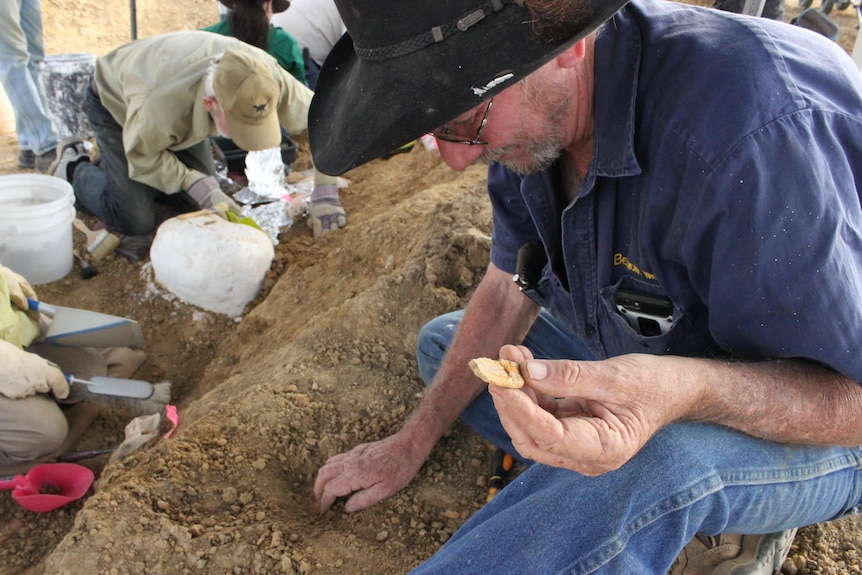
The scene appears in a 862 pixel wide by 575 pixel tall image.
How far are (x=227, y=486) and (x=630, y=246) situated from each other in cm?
128

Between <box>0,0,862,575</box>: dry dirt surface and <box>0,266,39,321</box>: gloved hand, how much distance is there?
1.68ft

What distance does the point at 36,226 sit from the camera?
3.48m

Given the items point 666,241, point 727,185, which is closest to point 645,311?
point 666,241

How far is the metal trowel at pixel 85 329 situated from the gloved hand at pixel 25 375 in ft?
1.04

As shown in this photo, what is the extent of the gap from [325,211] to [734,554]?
2.95 metres

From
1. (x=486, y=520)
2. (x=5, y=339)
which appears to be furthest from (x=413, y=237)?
(x=486, y=520)

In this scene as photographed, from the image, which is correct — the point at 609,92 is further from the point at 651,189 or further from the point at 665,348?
the point at 665,348

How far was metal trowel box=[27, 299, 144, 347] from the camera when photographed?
299 cm

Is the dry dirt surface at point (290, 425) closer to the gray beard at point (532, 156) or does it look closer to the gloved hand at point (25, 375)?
the gloved hand at point (25, 375)

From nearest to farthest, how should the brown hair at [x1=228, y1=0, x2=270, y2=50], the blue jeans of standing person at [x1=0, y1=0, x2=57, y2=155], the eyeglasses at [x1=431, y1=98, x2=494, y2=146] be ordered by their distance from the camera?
the eyeglasses at [x1=431, y1=98, x2=494, y2=146] < the blue jeans of standing person at [x1=0, y1=0, x2=57, y2=155] < the brown hair at [x1=228, y1=0, x2=270, y2=50]

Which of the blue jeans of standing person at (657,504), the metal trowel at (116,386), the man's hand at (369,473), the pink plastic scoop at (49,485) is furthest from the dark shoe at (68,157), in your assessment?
the blue jeans of standing person at (657,504)

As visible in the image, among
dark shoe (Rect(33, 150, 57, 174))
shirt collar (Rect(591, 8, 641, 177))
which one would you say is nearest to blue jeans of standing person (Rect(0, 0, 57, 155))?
dark shoe (Rect(33, 150, 57, 174))

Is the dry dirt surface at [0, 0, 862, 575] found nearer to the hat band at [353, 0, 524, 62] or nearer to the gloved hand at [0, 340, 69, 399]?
the gloved hand at [0, 340, 69, 399]

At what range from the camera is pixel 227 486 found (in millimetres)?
1921
